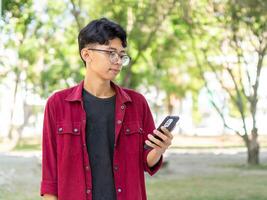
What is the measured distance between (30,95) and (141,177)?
24925 mm

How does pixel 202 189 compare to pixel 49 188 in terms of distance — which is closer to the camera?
pixel 49 188

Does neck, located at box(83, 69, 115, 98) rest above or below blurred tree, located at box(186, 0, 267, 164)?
below

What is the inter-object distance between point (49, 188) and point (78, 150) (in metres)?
0.20

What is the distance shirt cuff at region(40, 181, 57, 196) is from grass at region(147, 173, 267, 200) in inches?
307

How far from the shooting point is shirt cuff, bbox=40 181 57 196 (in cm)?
256

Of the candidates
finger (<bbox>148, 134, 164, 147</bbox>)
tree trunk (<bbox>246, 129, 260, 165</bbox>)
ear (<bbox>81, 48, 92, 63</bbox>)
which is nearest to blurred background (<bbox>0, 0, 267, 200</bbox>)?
tree trunk (<bbox>246, 129, 260, 165</bbox>)

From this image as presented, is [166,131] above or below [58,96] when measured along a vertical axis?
below

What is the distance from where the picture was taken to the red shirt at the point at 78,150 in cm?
253

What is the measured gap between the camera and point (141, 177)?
2.62m

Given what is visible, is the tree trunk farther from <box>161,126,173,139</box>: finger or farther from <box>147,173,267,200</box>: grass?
<box>161,126,173,139</box>: finger

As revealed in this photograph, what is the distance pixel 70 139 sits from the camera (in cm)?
254

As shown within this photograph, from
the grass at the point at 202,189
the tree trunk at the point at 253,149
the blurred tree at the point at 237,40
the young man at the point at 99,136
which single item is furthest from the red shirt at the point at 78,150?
the tree trunk at the point at 253,149

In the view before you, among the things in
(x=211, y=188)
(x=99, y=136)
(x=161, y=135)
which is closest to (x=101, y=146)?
(x=99, y=136)

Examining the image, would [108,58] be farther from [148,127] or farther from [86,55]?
[148,127]
